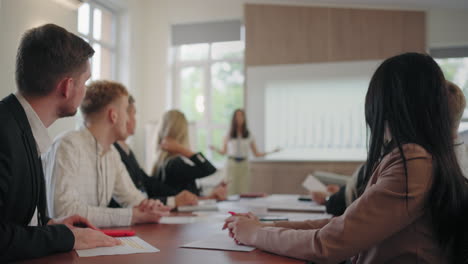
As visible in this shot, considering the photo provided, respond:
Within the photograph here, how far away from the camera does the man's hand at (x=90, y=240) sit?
1270mm

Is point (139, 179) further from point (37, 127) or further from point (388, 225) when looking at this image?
point (388, 225)

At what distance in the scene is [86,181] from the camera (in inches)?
77.7

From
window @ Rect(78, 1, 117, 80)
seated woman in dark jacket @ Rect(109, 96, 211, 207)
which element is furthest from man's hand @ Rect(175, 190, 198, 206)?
window @ Rect(78, 1, 117, 80)

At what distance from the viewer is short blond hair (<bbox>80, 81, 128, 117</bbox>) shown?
7.13 ft

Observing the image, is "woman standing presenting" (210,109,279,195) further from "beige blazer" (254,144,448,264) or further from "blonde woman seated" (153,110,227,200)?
"beige blazer" (254,144,448,264)

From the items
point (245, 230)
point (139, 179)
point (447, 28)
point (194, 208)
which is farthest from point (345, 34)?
point (245, 230)

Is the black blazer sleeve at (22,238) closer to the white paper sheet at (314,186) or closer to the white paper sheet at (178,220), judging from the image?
the white paper sheet at (178,220)

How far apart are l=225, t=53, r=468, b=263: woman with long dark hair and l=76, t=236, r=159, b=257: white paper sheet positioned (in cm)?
40

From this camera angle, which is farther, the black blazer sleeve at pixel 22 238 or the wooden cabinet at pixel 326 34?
the wooden cabinet at pixel 326 34

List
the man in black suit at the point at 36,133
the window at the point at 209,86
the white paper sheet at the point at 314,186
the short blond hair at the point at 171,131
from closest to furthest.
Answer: the man in black suit at the point at 36,133 < the white paper sheet at the point at 314,186 < the short blond hair at the point at 171,131 < the window at the point at 209,86

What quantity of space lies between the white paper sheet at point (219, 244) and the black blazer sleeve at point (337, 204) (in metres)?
0.97

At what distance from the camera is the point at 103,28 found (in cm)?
767

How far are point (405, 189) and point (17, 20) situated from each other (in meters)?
3.18

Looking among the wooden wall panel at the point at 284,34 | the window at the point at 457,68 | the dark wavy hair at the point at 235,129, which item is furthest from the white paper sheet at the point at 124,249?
the window at the point at 457,68
